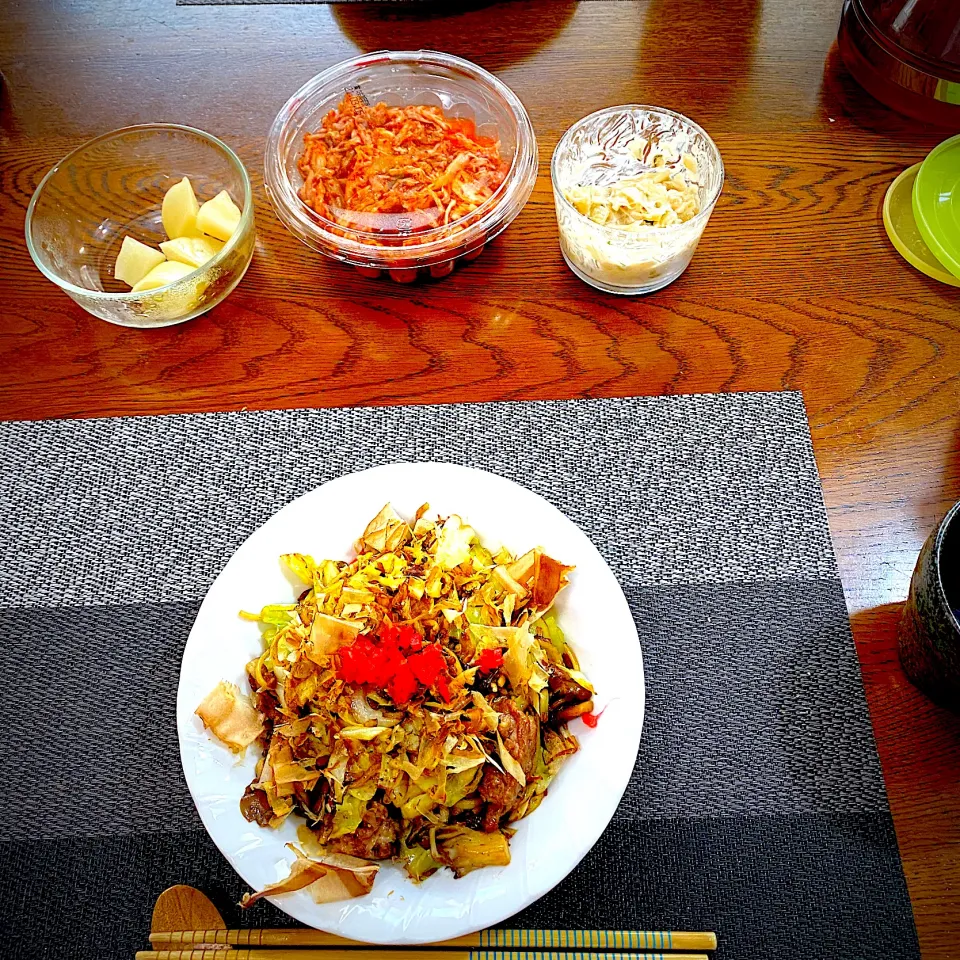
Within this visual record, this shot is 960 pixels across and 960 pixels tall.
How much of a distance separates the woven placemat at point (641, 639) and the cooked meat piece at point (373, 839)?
0.19 m

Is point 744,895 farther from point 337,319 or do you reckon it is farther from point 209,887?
point 337,319

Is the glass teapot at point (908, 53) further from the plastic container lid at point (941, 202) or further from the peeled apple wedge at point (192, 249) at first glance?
the peeled apple wedge at point (192, 249)

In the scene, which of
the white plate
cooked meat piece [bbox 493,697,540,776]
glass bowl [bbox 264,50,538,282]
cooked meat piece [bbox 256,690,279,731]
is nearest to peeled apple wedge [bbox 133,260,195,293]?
glass bowl [bbox 264,50,538,282]

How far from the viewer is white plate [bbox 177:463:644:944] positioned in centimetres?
84

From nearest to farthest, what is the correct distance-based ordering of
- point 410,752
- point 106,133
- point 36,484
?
point 410,752 < point 36,484 < point 106,133

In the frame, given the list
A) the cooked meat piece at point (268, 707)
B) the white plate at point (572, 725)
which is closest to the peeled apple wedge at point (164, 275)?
the white plate at point (572, 725)

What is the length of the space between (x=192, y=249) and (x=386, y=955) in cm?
97

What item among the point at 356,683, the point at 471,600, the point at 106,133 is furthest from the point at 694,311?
the point at 106,133

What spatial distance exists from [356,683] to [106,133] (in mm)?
1012

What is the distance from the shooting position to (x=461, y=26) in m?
1.54

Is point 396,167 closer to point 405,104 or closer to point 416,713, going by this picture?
point 405,104

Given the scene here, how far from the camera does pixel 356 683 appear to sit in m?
0.90

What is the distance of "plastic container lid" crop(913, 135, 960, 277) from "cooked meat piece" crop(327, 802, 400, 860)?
1099 mm

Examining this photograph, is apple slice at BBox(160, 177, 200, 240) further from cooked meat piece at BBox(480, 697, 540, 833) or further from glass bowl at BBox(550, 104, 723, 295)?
cooked meat piece at BBox(480, 697, 540, 833)
